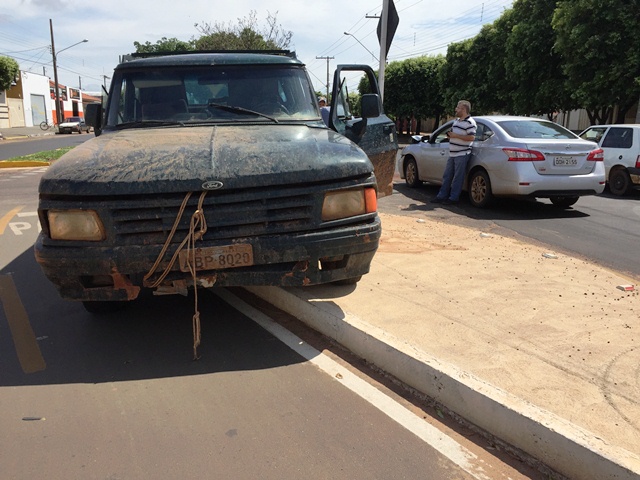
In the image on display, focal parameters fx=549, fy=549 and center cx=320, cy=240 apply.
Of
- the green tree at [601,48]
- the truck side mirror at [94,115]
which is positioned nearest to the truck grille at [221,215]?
the truck side mirror at [94,115]

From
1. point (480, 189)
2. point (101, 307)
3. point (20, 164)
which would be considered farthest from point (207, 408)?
point (20, 164)

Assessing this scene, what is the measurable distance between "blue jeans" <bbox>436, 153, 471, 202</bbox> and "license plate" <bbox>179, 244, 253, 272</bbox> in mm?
6874

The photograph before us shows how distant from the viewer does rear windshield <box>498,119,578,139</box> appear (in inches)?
364

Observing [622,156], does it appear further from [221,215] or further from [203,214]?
[203,214]

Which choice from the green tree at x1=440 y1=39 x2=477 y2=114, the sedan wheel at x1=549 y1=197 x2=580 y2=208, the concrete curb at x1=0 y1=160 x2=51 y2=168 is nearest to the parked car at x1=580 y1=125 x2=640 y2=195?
the sedan wheel at x1=549 y1=197 x2=580 y2=208

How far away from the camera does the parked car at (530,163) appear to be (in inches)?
343

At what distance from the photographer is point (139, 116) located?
16.4 ft

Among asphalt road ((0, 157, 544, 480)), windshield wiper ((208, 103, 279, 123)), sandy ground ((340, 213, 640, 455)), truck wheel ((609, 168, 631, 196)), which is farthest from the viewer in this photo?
truck wheel ((609, 168, 631, 196))

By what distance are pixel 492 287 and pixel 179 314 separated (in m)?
2.85

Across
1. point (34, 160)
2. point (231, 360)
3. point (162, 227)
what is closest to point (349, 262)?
point (231, 360)

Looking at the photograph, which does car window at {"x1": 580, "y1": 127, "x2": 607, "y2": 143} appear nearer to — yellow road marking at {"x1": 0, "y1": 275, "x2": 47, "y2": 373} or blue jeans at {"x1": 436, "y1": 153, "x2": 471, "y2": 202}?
blue jeans at {"x1": 436, "y1": 153, "x2": 471, "y2": 202}

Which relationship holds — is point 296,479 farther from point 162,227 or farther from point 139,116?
point 139,116

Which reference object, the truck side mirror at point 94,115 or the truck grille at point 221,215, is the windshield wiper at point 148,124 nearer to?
the truck side mirror at point 94,115

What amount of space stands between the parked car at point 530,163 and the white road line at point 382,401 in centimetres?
570
